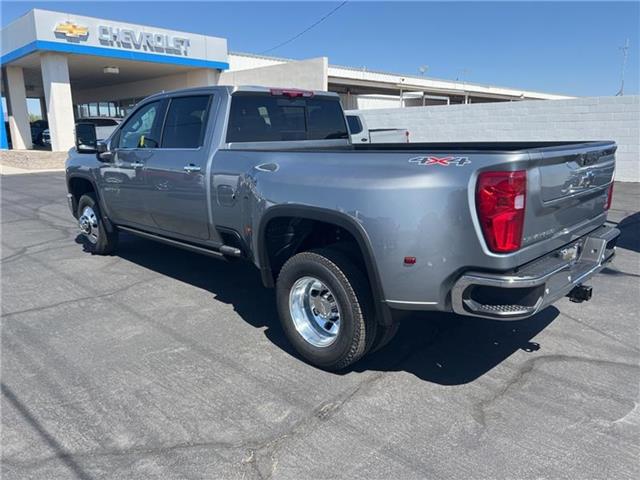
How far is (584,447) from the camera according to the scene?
281 centimetres

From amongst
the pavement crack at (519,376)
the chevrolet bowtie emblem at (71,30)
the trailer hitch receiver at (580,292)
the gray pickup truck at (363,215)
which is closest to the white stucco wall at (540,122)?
the gray pickup truck at (363,215)

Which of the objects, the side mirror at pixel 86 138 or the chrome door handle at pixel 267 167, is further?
the side mirror at pixel 86 138

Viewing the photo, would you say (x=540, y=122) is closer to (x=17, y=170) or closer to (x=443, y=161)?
(x=443, y=161)

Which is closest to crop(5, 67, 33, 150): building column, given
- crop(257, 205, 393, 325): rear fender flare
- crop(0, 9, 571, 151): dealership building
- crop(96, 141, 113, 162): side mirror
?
crop(0, 9, 571, 151): dealership building

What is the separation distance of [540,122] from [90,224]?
13.0m

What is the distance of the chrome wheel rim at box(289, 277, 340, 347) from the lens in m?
3.71

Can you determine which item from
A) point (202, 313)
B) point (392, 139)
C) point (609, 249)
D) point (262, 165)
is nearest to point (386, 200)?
point (262, 165)

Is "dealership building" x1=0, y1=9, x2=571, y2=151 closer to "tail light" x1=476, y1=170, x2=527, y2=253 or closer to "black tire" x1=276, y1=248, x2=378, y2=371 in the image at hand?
"black tire" x1=276, y1=248, x2=378, y2=371

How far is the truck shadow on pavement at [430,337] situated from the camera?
376 centimetres

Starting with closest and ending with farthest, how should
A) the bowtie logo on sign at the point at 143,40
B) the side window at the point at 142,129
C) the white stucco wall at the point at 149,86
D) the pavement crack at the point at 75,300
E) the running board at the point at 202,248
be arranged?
the running board at the point at 202,248, the pavement crack at the point at 75,300, the side window at the point at 142,129, the bowtie logo on sign at the point at 143,40, the white stucco wall at the point at 149,86

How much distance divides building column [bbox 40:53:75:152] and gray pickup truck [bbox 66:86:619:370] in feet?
65.9

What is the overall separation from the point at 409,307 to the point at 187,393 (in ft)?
5.23

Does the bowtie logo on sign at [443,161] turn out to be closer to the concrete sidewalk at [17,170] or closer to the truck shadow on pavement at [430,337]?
the truck shadow on pavement at [430,337]

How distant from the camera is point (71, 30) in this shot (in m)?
21.4
